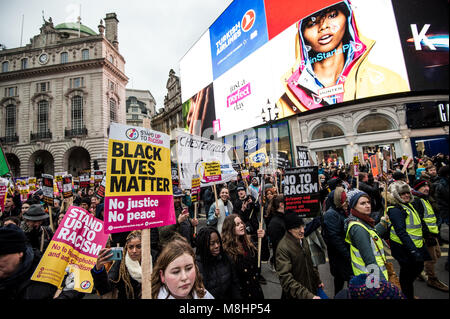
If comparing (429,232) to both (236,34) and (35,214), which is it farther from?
(236,34)

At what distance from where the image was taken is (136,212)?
7.84 feet

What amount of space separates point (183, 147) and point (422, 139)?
2211 cm

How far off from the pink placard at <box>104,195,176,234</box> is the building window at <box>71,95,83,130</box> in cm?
3106

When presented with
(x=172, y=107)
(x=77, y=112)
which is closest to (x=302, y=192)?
(x=77, y=112)

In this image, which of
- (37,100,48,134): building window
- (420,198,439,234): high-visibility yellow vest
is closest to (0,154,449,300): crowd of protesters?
(420,198,439,234): high-visibility yellow vest

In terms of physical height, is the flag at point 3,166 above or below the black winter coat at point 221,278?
above

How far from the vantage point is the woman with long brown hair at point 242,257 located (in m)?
2.69

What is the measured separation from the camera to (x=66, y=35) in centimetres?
3334

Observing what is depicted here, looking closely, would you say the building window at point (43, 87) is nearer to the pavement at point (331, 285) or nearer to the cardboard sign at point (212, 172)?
the cardboard sign at point (212, 172)

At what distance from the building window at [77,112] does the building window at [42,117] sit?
364 centimetres

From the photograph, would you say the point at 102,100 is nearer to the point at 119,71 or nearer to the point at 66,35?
the point at 119,71

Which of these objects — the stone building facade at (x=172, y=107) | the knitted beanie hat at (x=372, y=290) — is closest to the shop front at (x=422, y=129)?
the knitted beanie hat at (x=372, y=290)

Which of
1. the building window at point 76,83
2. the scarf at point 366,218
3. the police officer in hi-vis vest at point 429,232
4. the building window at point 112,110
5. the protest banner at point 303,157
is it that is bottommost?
the police officer in hi-vis vest at point 429,232
